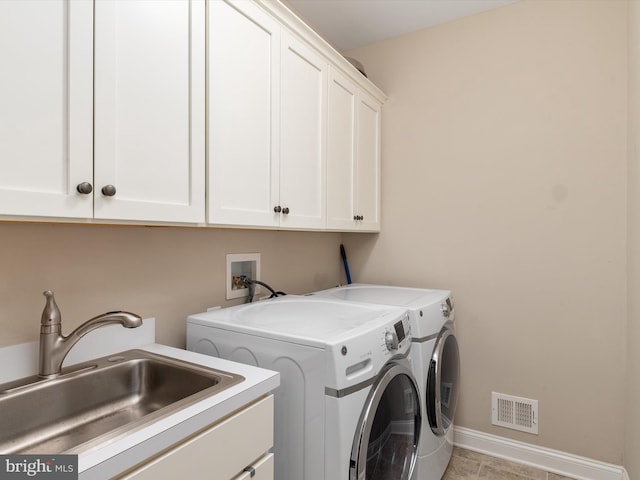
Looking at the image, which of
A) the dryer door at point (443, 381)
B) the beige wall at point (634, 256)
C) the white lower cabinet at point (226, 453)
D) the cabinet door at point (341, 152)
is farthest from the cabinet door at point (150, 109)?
the beige wall at point (634, 256)

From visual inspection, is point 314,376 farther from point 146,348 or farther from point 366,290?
point 366,290

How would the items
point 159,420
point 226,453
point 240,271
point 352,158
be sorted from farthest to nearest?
1. point 352,158
2. point 240,271
3. point 226,453
4. point 159,420

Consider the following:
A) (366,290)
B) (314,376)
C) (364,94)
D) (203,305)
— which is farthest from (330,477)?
(364,94)

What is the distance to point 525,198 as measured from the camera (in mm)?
2193

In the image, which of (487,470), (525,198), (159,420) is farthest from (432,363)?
(159,420)

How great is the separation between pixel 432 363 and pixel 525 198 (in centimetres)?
114

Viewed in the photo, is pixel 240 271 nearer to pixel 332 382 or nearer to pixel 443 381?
pixel 332 382

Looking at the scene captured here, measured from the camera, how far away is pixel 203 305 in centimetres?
170

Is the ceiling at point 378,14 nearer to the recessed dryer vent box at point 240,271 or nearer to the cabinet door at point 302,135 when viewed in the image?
the cabinet door at point 302,135

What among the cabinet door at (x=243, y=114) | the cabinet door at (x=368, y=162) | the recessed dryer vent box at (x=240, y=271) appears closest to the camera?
the cabinet door at (x=243, y=114)

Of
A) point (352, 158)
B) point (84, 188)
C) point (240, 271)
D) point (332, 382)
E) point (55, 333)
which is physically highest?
point (352, 158)

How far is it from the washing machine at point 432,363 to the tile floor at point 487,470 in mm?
112

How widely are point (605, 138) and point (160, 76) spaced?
2.14m

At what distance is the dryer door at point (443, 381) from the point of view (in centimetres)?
172
